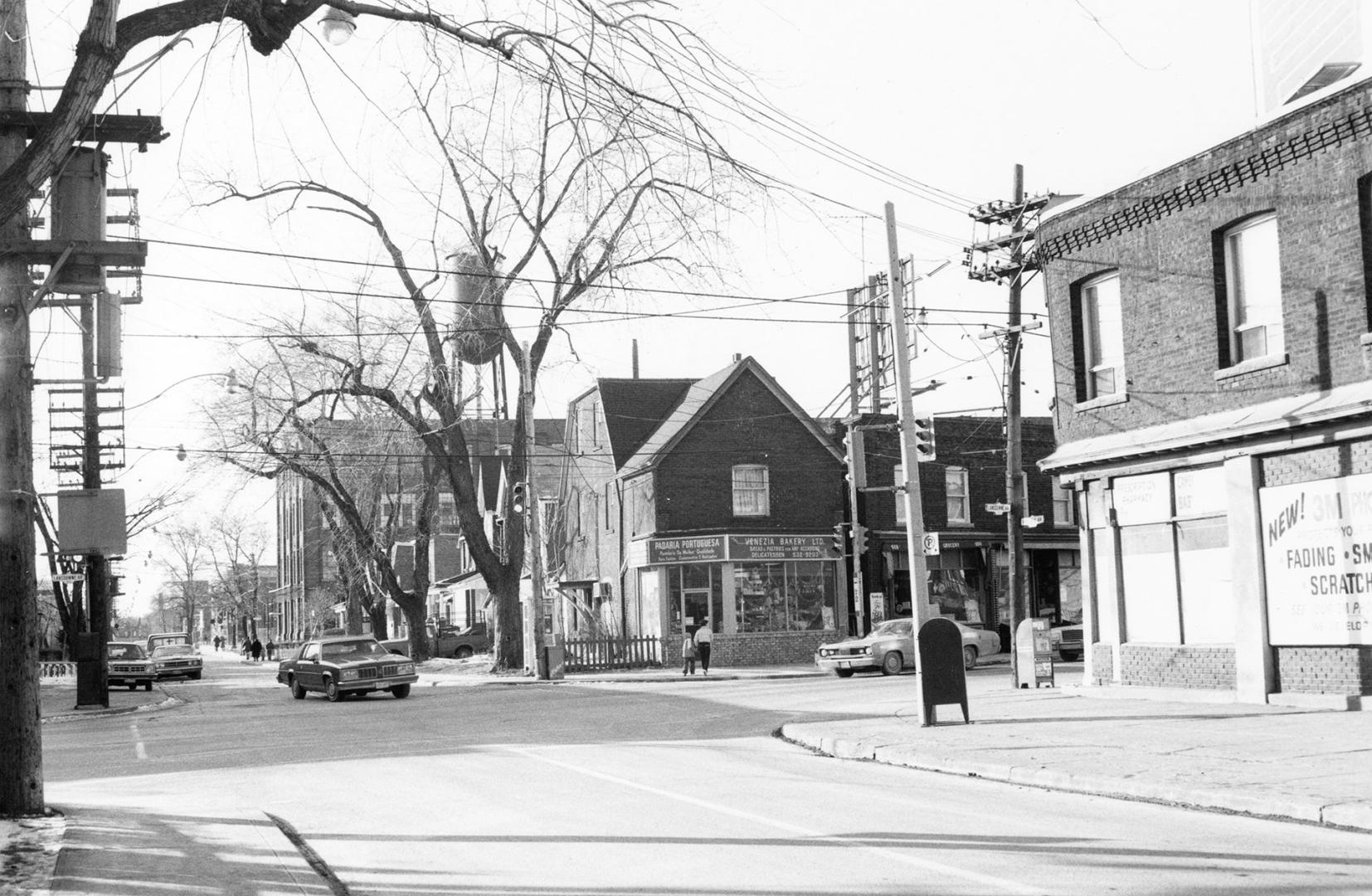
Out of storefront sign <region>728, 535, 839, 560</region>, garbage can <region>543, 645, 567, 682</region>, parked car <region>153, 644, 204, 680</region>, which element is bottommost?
parked car <region>153, 644, 204, 680</region>

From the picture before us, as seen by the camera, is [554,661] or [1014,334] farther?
[554,661]

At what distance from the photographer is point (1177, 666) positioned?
2045 centimetres

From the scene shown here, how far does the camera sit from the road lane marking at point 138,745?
18.6 metres

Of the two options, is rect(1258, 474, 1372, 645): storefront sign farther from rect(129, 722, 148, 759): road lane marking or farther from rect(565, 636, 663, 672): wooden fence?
rect(565, 636, 663, 672): wooden fence

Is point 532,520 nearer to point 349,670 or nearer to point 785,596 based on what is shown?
point 349,670

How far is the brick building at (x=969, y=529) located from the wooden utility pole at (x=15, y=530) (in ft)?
113

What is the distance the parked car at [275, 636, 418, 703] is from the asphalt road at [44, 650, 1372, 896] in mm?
11020

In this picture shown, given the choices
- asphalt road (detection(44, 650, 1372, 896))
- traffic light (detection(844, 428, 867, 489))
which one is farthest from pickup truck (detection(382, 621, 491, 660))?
asphalt road (detection(44, 650, 1372, 896))

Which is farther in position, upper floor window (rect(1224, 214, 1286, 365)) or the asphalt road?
upper floor window (rect(1224, 214, 1286, 365))

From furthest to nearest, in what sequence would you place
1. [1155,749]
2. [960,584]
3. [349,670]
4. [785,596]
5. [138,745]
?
[960,584] < [785,596] < [349,670] < [138,745] < [1155,749]

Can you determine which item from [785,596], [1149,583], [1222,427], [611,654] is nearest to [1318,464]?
[1222,427]

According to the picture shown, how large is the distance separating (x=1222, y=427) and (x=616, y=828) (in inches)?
483

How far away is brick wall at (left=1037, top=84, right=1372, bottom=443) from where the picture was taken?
56.8ft

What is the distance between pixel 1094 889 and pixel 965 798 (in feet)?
14.2
